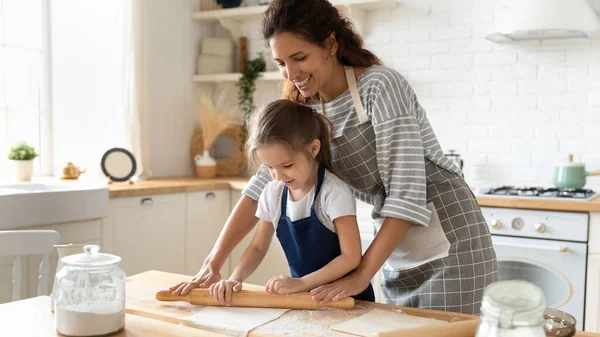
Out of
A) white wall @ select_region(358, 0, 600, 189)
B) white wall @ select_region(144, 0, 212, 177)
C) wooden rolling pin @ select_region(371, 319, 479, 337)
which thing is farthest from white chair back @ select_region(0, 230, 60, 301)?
white wall @ select_region(358, 0, 600, 189)

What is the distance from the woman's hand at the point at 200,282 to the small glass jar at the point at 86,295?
284 mm

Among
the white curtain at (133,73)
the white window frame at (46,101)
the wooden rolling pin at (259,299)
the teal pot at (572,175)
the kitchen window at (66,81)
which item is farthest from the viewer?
the white curtain at (133,73)

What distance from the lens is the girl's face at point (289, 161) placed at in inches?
58.6

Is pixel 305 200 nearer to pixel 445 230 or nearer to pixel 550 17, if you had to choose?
pixel 445 230

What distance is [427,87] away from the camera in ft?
12.3

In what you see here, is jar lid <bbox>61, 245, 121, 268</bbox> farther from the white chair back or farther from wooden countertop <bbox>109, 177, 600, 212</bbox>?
wooden countertop <bbox>109, 177, 600, 212</bbox>

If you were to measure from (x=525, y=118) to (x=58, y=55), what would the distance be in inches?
106

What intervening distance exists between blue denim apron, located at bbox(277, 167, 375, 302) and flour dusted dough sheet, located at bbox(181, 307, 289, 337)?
8.8 inches

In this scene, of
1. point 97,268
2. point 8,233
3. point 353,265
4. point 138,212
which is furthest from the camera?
point 138,212

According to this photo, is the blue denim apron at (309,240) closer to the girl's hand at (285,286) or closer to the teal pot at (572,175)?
the girl's hand at (285,286)

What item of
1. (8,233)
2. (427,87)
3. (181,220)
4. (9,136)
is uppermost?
(427,87)

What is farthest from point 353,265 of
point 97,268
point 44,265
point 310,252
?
point 44,265

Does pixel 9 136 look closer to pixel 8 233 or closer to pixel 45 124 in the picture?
pixel 45 124

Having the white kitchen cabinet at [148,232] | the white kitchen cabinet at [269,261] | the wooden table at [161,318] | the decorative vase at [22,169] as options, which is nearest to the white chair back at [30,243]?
the wooden table at [161,318]
